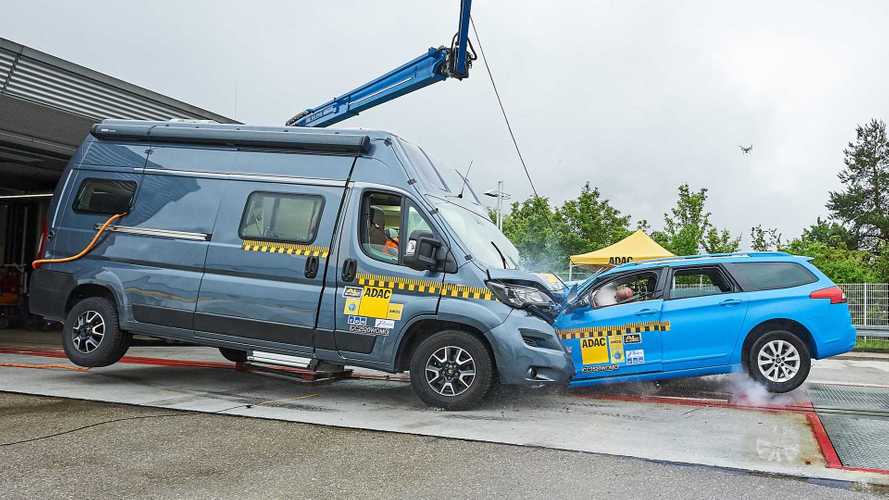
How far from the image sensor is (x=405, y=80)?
13305 millimetres

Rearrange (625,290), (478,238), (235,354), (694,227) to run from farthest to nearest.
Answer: (694,227) → (235,354) → (625,290) → (478,238)

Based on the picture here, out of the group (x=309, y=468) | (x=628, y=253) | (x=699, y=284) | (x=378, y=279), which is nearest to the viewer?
(x=309, y=468)

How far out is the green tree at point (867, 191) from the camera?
59.6 metres

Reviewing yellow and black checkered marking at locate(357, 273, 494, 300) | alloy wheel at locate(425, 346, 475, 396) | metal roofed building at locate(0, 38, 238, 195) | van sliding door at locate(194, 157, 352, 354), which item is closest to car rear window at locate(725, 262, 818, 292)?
yellow and black checkered marking at locate(357, 273, 494, 300)

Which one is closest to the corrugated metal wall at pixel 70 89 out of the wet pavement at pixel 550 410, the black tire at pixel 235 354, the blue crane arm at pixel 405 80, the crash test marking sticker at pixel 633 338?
the blue crane arm at pixel 405 80

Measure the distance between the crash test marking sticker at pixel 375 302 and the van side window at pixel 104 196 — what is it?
300 cm

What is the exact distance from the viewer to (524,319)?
6.40m

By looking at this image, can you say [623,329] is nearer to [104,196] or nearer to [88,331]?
[88,331]

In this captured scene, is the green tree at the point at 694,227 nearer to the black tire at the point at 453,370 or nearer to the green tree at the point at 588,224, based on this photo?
the green tree at the point at 588,224

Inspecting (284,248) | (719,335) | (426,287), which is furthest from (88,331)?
(719,335)

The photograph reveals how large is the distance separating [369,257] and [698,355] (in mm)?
3657

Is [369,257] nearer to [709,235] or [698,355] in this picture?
[698,355]

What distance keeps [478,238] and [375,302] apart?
49.1 inches

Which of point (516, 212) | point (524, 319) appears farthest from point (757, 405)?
point (516, 212)
